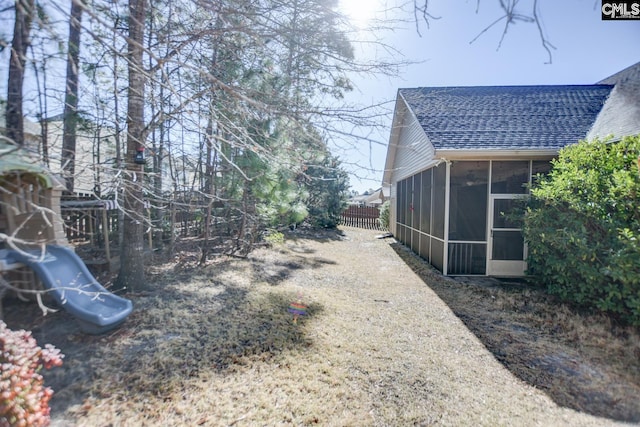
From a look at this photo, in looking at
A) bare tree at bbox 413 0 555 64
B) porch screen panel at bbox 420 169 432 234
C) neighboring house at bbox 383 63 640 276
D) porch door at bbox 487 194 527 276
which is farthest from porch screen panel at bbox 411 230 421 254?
bare tree at bbox 413 0 555 64

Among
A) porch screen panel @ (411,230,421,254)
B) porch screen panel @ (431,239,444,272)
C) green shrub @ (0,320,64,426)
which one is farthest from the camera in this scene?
porch screen panel @ (411,230,421,254)

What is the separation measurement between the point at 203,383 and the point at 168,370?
1.34ft

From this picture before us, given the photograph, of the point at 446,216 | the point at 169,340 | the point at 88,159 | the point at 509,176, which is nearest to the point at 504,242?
the point at 446,216

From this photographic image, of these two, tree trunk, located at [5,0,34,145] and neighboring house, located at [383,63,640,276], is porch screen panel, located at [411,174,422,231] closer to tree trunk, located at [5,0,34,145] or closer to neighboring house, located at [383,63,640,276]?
neighboring house, located at [383,63,640,276]

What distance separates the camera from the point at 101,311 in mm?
3303

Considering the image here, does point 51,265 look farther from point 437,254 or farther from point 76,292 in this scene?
point 437,254

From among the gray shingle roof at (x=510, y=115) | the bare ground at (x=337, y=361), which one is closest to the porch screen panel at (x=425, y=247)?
the bare ground at (x=337, y=361)

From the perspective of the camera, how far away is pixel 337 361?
3041 mm

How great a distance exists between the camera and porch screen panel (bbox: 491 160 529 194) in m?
6.25

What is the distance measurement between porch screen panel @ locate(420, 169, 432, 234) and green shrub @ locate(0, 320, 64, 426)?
7471 mm

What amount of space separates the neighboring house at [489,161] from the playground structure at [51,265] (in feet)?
16.4

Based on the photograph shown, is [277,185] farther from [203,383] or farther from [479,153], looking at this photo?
[203,383]

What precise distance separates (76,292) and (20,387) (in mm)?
1796

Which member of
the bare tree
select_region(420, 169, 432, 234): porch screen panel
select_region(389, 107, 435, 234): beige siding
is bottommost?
select_region(420, 169, 432, 234): porch screen panel
